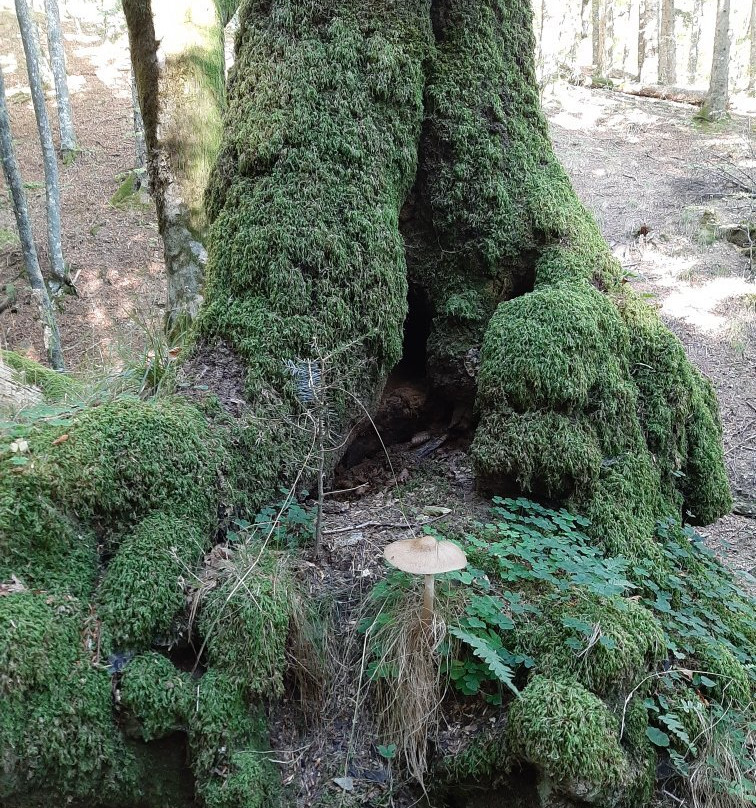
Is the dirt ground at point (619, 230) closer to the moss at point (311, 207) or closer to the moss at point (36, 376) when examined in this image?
the moss at point (36, 376)

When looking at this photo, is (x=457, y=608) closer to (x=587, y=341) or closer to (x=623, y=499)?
(x=623, y=499)

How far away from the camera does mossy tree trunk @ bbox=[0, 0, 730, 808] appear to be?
2.14m

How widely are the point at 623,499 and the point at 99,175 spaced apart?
62.8ft

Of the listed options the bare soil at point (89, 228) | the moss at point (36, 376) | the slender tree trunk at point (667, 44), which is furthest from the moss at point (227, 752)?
the slender tree trunk at point (667, 44)

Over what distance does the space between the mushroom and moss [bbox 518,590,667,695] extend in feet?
1.72

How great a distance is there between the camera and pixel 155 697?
210 centimetres

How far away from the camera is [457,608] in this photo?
2518mm

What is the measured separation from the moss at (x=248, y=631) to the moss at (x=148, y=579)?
0.51 feet

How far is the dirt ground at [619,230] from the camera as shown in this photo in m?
7.33

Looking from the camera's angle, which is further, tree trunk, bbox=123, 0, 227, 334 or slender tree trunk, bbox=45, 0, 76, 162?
slender tree trunk, bbox=45, 0, 76, 162

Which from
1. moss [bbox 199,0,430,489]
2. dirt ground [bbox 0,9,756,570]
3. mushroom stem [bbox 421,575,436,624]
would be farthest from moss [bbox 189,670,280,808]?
dirt ground [bbox 0,9,756,570]

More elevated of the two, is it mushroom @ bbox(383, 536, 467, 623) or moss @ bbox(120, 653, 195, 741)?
mushroom @ bbox(383, 536, 467, 623)

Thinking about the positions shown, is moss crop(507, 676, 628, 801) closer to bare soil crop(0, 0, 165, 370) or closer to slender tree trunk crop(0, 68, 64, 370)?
bare soil crop(0, 0, 165, 370)

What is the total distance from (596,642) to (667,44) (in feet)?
83.7
